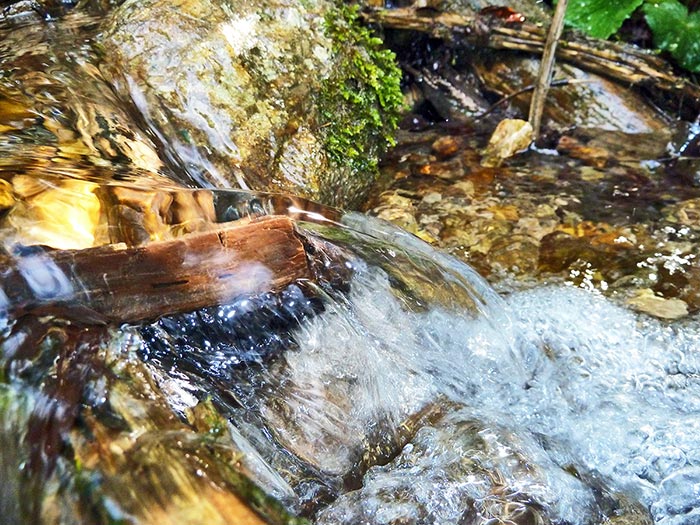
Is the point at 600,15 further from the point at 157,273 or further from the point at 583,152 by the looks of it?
the point at 157,273

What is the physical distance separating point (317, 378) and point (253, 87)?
6.12 ft

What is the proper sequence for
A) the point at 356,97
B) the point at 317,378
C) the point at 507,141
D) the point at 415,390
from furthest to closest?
the point at 507,141, the point at 356,97, the point at 415,390, the point at 317,378

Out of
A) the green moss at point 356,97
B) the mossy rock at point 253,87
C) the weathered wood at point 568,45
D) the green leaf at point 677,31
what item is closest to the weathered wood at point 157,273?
the mossy rock at point 253,87

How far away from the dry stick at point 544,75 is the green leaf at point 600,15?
389 mm

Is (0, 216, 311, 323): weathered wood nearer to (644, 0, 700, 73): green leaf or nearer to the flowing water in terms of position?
the flowing water

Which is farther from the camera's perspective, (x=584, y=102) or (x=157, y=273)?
(x=584, y=102)

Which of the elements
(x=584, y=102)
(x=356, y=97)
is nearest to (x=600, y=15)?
(x=584, y=102)

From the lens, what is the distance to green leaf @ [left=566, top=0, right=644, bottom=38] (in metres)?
4.48

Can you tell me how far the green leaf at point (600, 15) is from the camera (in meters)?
4.48

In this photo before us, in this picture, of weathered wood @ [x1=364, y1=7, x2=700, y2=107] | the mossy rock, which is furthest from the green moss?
weathered wood @ [x1=364, y1=7, x2=700, y2=107]

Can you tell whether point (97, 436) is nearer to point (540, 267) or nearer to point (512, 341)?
point (512, 341)

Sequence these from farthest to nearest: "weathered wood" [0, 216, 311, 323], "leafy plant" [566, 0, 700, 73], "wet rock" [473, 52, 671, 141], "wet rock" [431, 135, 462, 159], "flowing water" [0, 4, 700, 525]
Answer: "wet rock" [473, 52, 671, 141]
"leafy plant" [566, 0, 700, 73]
"wet rock" [431, 135, 462, 159]
"weathered wood" [0, 216, 311, 323]
"flowing water" [0, 4, 700, 525]

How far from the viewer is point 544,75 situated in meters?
4.27

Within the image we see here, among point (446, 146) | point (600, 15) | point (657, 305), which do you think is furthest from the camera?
point (600, 15)
